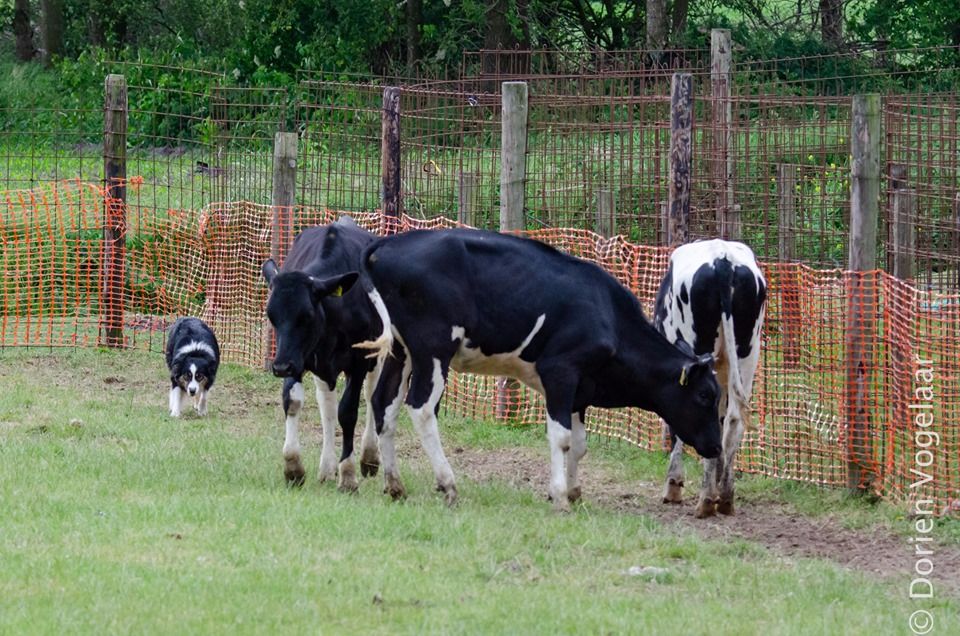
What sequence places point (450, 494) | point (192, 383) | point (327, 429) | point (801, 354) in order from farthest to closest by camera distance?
point (192, 383), point (801, 354), point (327, 429), point (450, 494)

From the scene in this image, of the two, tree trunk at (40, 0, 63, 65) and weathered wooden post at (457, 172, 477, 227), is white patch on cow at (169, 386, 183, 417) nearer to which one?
weathered wooden post at (457, 172, 477, 227)

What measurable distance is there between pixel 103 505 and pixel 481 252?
9.55ft

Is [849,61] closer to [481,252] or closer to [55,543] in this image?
[481,252]

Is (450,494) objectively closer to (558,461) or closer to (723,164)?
(558,461)

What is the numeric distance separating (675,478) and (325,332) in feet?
8.62

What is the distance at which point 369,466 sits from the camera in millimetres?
10555

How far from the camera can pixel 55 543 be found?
25.6ft

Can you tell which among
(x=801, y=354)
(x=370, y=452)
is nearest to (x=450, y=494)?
(x=370, y=452)

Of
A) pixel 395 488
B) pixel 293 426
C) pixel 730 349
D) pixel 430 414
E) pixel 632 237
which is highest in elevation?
pixel 632 237

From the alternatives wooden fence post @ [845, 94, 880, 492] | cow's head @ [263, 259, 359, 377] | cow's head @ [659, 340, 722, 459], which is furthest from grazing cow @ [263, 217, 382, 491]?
wooden fence post @ [845, 94, 880, 492]

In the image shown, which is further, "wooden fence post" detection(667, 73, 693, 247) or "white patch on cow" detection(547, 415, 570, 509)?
"wooden fence post" detection(667, 73, 693, 247)

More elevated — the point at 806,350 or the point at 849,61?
the point at 849,61

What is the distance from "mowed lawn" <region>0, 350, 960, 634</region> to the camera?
6629mm

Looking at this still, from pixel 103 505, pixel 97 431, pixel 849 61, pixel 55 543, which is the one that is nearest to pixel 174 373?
pixel 97 431
